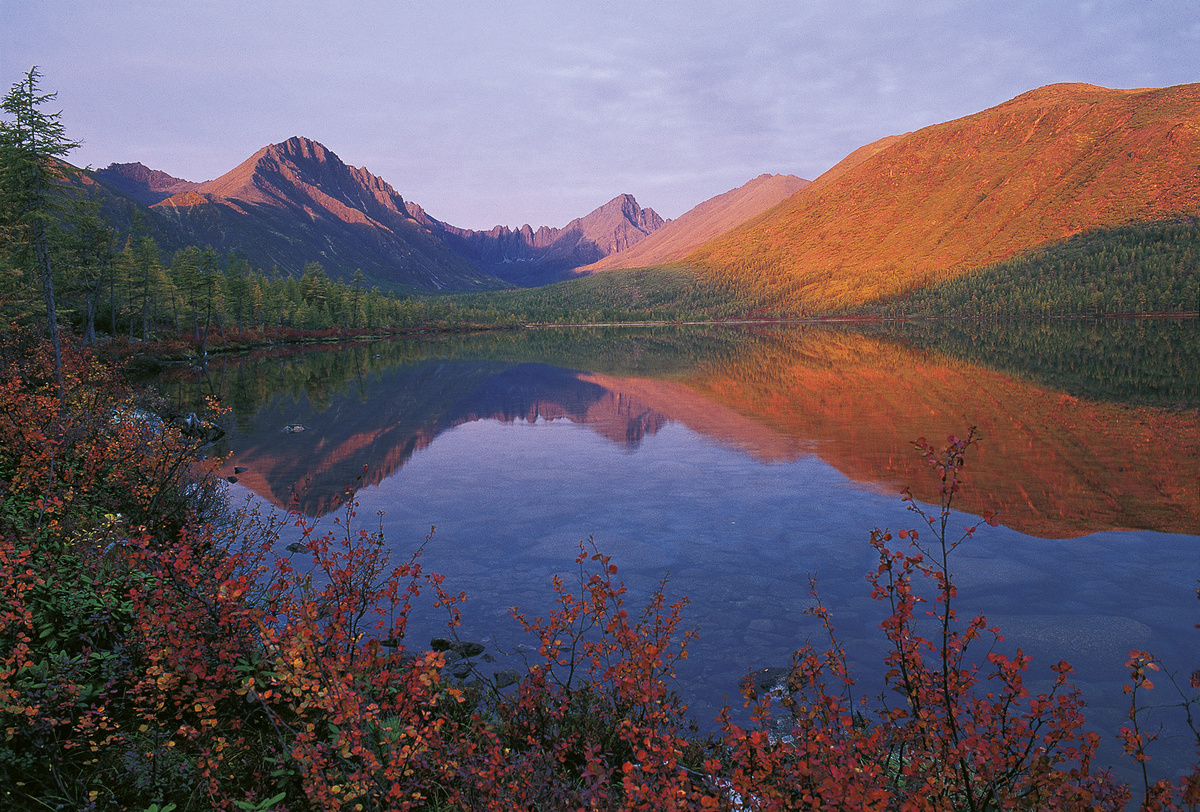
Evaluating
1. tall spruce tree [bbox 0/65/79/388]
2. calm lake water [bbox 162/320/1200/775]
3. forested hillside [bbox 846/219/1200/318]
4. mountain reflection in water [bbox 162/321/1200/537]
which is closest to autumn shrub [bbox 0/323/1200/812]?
calm lake water [bbox 162/320/1200/775]

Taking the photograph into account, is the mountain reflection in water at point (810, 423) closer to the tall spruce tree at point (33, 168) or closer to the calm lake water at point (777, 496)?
the calm lake water at point (777, 496)

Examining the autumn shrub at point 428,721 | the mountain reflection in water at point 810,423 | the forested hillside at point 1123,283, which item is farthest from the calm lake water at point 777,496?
the forested hillside at point 1123,283

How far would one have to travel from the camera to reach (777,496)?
18.1 m

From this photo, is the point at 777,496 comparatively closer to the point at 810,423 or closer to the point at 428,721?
the point at 810,423

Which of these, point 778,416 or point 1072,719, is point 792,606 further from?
point 778,416

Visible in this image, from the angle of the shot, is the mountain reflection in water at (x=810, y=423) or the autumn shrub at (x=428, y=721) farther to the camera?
the mountain reflection in water at (x=810, y=423)

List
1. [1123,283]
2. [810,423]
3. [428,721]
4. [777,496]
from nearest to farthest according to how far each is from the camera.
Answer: [428,721] < [777,496] < [810,423] < [1123,283]

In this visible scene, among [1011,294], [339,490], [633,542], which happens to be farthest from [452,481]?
[1011,294]

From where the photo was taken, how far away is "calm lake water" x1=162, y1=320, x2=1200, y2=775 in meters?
10.7

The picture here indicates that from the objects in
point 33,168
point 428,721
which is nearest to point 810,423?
point 428,721

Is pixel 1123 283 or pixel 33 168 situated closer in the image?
pixel 33 168

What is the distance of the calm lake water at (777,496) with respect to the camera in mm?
10695

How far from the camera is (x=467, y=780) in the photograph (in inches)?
209

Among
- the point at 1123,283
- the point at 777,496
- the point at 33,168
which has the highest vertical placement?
the point at 1123,283
